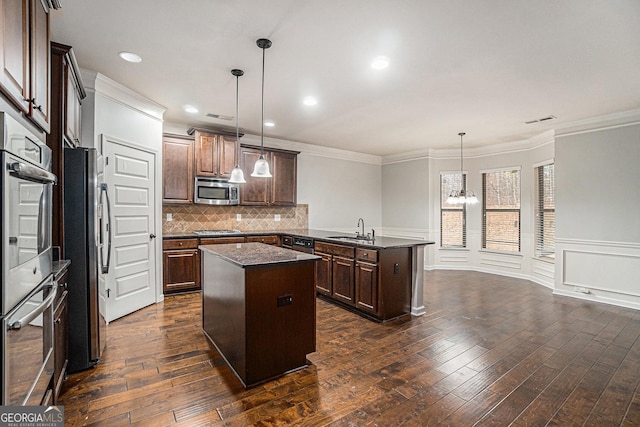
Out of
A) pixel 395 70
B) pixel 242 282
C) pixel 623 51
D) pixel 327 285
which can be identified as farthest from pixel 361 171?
→ pixel 242 282

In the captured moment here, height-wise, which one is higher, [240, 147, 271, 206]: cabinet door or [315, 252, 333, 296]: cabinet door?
[240, 147, 271, 206]: cabinet door

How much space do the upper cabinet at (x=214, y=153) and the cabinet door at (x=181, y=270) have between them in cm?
127

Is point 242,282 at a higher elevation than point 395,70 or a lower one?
lower

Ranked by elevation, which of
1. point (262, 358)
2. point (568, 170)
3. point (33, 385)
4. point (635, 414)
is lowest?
point (635, 414)

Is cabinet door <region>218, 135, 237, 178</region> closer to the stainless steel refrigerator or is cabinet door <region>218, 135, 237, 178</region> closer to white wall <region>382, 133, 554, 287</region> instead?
the stainless steel refrigerator

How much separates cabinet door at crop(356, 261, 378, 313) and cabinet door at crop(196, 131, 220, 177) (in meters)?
2.81

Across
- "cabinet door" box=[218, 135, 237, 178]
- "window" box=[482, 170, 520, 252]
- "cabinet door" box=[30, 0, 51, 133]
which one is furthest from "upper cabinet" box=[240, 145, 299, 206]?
"window" box=[482, 170, 520, 252]

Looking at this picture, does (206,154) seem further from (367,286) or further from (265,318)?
(265,318)

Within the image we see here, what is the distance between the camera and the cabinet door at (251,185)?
17.7 feet

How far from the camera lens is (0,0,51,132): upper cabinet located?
1303 mm

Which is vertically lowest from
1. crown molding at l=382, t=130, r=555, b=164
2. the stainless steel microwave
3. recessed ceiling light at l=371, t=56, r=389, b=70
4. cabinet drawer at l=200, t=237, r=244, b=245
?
cabinet drawer at l=200, t=237, r=244, b=245

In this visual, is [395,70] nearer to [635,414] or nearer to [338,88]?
[338,88]

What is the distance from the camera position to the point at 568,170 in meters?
4.71

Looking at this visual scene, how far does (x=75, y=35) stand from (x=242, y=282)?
2447mm
